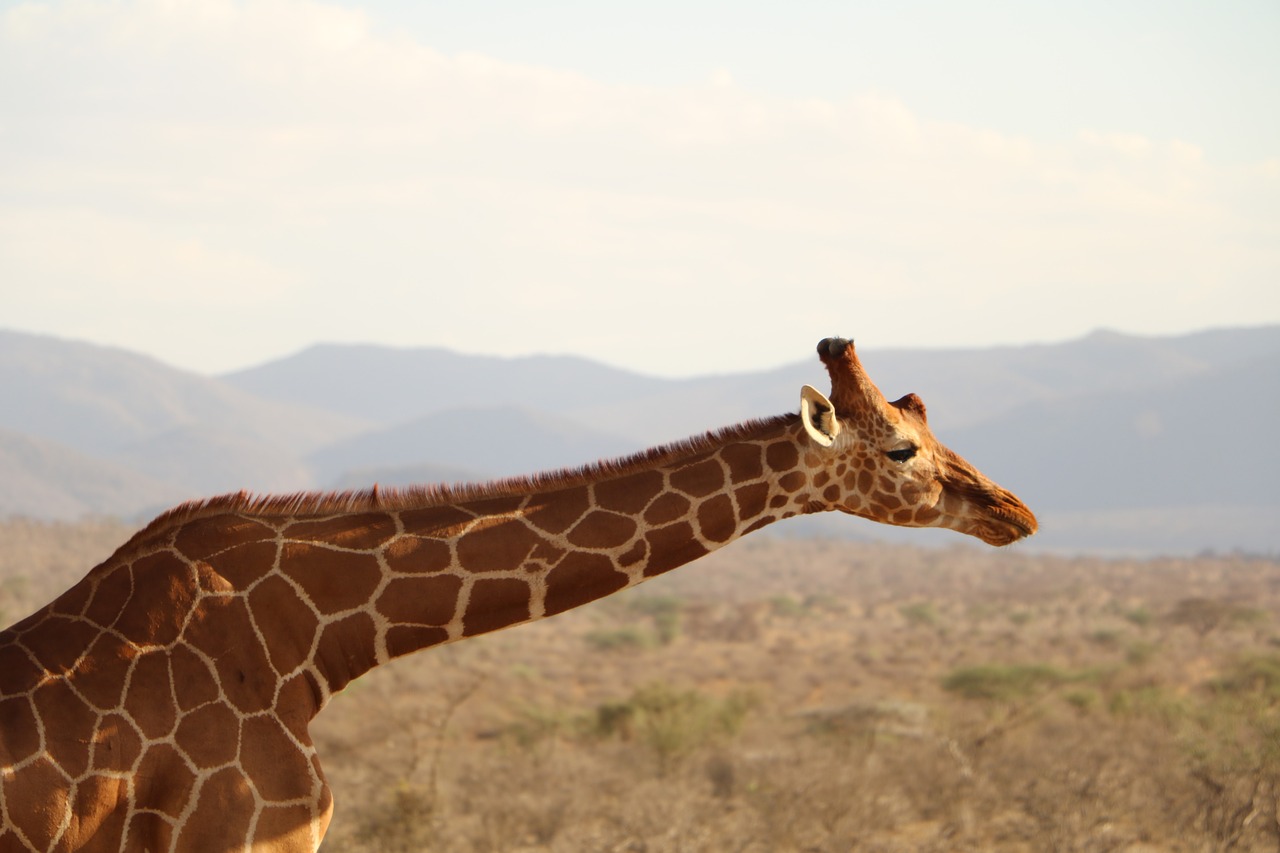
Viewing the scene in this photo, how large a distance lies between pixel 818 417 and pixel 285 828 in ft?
8.36

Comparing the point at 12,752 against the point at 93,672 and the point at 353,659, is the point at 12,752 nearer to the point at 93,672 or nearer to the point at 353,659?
the point at 93,672

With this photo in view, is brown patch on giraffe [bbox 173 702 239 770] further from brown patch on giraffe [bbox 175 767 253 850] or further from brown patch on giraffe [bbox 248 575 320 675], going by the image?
brown patch on giraffe [bbox 248 575 320 675]

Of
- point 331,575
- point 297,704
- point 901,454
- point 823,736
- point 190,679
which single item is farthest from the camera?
point 823,736

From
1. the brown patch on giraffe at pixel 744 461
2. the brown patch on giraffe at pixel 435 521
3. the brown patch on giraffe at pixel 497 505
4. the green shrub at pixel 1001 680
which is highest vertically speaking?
Answer: the brown patch on giraffe at pixel 744 461

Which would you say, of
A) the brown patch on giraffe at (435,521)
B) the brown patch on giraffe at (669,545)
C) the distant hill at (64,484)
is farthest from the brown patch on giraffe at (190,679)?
the distant hill at (64,484)

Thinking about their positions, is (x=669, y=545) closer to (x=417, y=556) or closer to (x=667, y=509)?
(x=667, y=509)

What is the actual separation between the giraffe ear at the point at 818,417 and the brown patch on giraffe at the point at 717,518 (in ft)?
1.49

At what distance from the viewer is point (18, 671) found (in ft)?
16.5

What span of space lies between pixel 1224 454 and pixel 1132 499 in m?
12.8

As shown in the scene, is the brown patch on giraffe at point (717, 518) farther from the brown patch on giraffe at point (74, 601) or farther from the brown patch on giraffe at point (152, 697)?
the brown patch on giraffe at point (74, 601)

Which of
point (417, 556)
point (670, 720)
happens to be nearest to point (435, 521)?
point (417, 556)

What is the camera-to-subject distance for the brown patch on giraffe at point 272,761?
5.01 meters

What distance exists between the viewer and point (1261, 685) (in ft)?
66.1

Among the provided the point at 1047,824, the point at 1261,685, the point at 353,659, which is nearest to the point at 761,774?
the point at 1047,824
